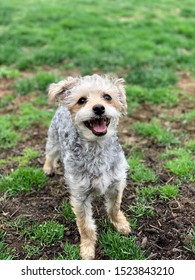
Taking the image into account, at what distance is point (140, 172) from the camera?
19.7ft

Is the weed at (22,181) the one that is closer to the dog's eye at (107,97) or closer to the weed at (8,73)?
the dog's eye at (107,97)

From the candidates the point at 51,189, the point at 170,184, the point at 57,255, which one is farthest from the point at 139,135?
the point at 57,255

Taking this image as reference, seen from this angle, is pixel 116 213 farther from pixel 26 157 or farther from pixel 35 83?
pixel 35 83

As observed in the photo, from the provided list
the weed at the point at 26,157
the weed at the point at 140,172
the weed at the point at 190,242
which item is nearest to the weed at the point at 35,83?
the weed at the point at 26,157

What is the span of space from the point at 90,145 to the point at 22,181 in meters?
1.77

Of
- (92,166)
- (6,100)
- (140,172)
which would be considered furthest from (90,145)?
(6,100)

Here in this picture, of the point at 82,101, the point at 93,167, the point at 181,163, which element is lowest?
the point at 181,163

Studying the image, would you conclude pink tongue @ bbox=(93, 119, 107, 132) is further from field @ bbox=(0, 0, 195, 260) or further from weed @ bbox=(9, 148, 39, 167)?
weed @ bbox=(9, 148, 39, 167)

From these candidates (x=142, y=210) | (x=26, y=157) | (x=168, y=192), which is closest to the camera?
(x=142, y=210)

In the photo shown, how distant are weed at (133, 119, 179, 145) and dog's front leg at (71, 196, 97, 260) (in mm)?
2556

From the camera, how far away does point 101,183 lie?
4.52 m

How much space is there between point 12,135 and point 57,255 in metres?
2.95

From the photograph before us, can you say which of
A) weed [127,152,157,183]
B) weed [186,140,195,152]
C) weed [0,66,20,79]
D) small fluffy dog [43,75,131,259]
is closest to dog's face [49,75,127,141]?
small fluffy dog [43,75,131,259]
